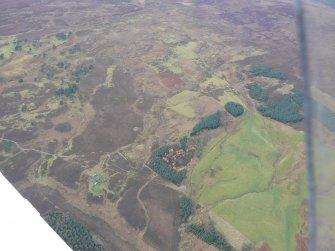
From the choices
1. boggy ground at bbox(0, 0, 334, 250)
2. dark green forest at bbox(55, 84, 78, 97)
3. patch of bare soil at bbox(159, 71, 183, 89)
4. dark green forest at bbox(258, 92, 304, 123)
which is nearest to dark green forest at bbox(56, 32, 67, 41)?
boggy ground at bbox(0, 0, 334, 250)

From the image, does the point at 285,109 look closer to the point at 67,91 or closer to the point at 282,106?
the point at 282,106

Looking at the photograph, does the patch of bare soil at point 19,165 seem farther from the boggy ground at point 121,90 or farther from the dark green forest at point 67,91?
the dark green forest at point 67,91

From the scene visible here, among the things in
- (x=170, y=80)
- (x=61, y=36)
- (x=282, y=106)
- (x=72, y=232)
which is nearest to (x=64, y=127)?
(x=170, y=80)

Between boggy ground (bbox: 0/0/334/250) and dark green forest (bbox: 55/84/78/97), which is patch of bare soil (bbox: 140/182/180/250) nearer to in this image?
boggy ground (bbox: 0/0/334/250)

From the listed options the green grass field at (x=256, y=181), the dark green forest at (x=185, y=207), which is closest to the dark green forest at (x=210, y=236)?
the dark green forest at (x=185, y=207)

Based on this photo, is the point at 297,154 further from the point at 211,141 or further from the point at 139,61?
the point at 139,61

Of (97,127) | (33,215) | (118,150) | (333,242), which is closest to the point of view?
(333,242)

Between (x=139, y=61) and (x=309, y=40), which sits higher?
(x=309, y=40)

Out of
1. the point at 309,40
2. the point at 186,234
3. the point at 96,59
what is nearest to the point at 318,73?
the point at 309,40
